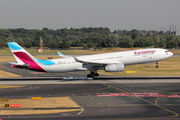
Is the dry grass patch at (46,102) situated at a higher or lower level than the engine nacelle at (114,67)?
lower

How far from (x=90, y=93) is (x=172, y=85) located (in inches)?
622

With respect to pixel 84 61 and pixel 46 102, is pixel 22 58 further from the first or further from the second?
pixel 46 102

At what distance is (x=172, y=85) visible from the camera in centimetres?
4212

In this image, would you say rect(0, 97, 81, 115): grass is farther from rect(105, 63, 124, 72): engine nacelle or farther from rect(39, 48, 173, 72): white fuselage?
rect(105, 63, 124, 72): engine nacelle

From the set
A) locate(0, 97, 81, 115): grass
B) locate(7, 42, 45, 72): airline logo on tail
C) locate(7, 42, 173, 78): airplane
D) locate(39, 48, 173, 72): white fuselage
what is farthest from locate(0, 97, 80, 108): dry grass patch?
locate(39, 48, 173, 72): white fuselage

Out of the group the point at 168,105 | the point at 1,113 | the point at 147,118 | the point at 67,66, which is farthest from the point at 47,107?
the point at 67,66

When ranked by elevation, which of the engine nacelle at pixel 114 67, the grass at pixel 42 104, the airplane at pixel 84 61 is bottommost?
the grass at pixel 42 104

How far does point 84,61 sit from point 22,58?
1204cm

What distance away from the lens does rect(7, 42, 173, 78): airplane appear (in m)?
46.7

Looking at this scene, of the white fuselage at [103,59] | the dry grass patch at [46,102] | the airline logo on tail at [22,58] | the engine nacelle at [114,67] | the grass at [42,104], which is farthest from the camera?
the white fuselage at [103,59]

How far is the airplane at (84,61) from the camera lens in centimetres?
4672

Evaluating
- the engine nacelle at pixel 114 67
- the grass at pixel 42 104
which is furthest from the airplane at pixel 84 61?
the grass at pixel 42 104

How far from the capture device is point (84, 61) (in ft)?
155

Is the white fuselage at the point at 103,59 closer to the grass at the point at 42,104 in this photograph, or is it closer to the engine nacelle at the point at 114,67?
the engine nacelle at the point at 114,67
